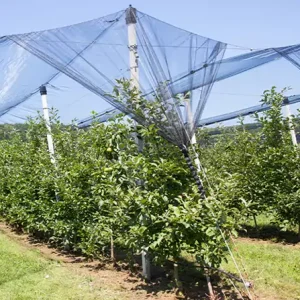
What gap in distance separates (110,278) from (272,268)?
6.55ft

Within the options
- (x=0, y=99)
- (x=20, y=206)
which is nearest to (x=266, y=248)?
(x=20, y=206)

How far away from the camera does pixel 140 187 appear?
374cm

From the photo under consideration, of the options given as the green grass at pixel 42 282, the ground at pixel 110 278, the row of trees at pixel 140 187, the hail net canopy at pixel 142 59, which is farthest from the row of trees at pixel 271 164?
the green grass at pixel 42 282

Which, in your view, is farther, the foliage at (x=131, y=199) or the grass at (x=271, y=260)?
the grass at (x=271, y=260)

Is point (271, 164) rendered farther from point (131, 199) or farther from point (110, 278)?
point (131, 199)

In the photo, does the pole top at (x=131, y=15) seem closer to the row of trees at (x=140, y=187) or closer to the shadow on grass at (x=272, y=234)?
the row of trees at (x=140, y=187)

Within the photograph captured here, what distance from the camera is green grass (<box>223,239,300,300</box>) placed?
3937mm

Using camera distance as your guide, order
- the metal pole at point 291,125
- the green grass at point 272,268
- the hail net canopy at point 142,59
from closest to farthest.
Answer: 1. the hail net canopy at point 142,59
2. the green grass at point 272,268
3. the metal pole at point 291,125

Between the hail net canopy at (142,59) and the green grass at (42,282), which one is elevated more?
the hail net canopy at (142,59)

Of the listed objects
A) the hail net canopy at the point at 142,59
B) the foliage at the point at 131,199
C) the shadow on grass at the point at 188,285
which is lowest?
the shadow on grass at the point at 188,285

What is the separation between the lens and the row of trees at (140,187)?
339cm

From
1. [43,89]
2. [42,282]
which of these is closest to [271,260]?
[42,282]

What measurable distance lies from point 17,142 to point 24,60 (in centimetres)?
252

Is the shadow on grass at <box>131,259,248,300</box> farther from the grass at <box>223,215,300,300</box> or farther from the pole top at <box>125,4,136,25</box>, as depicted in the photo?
the pole top at <box>125,4,136,25</box>
